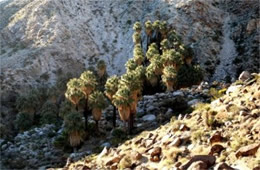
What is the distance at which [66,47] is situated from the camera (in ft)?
261

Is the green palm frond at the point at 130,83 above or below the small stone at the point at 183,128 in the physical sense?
above

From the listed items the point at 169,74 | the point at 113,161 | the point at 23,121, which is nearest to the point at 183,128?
the point at 113,161

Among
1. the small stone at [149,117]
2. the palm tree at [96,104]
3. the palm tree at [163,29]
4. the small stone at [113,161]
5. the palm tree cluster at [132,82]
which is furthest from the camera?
the palm tree at [163,29]

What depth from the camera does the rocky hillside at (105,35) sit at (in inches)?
2805

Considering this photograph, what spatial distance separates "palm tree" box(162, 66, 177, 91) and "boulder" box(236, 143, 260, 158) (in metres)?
37.3

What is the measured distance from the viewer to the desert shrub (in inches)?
2182

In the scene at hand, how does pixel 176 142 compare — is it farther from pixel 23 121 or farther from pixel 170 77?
pixel 23 121

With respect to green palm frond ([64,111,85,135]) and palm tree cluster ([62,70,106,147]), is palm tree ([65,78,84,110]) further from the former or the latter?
green palm frond ([64,111,85,135])

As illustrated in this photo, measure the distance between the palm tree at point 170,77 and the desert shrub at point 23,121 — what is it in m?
22.4

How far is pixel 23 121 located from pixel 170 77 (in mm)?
24264

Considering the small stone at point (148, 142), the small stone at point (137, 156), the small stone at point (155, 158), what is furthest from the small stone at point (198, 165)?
the small stone at point (148, 142)

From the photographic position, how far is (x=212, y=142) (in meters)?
20.3

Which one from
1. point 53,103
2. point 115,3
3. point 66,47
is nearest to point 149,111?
point 53,103

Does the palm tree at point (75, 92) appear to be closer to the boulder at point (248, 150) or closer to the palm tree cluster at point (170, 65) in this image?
the palm tree cluster at point (170, 65)
